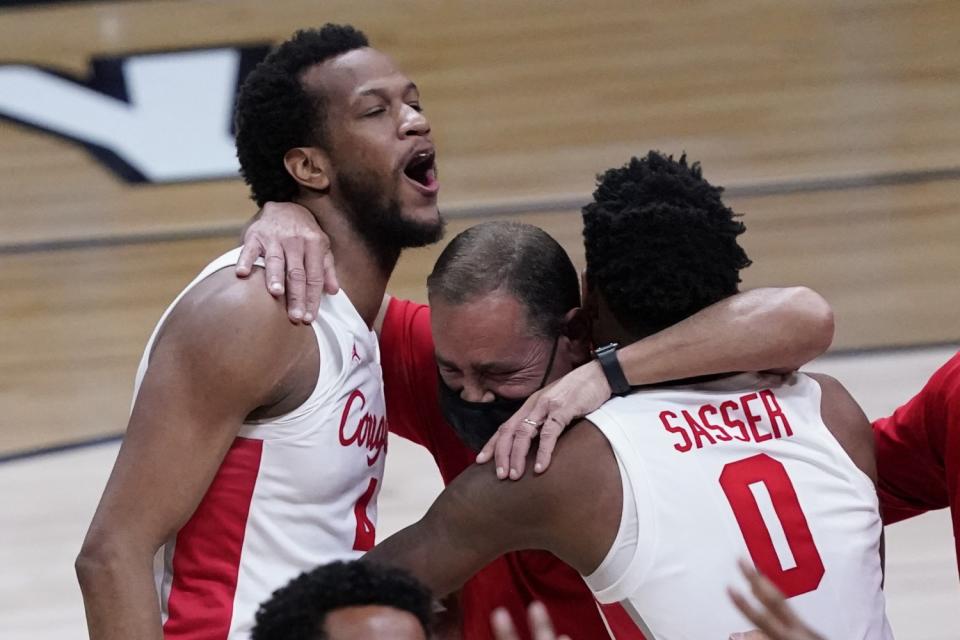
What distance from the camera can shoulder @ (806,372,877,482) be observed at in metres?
2.19

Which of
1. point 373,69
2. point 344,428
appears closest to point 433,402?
point 344,428

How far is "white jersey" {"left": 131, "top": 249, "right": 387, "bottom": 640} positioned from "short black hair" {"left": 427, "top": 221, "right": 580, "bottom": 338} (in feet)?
0.74

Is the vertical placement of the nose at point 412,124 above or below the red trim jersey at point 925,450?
above

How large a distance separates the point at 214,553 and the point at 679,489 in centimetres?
80

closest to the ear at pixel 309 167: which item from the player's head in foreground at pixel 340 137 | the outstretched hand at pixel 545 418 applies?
the player's head in foreground at pixel 340 137

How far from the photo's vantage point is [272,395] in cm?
219

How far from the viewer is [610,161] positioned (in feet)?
19.8

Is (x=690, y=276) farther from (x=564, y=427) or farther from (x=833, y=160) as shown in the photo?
(x=833, y=160)

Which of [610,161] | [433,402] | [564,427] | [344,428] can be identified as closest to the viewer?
[564,427]

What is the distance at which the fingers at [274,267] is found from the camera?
2193 mm

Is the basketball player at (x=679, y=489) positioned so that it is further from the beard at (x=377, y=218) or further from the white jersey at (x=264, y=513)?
the beard at (x=377, y=218)

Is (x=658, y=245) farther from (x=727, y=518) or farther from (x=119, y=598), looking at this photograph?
(x=119, y=598)

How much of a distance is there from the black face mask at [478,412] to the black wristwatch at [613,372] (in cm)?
19

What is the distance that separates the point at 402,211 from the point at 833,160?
4025 millimetres
